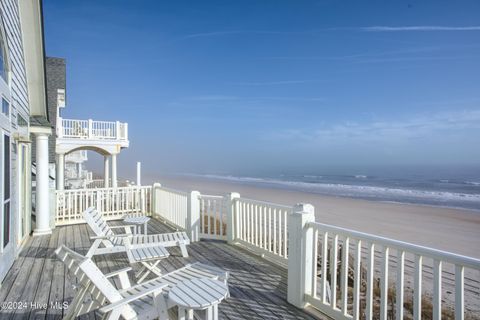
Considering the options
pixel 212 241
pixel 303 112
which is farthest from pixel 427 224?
pixel 303 112

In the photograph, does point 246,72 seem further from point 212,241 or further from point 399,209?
point 212,241

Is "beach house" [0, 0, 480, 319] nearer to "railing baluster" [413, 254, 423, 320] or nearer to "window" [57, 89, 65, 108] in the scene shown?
"railing baluster" [413, 254, 423, 320]

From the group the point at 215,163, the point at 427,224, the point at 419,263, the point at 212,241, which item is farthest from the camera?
the point at 215,163

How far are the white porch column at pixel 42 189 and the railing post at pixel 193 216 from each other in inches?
130

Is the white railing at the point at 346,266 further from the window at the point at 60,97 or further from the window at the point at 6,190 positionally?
the window at the point at 60,97

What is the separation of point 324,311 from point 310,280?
32cm

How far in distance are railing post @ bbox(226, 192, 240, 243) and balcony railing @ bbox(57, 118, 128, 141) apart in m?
9.83

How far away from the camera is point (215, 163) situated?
76125mm

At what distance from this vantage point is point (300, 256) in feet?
10.1

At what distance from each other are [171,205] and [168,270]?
3144 millimetres

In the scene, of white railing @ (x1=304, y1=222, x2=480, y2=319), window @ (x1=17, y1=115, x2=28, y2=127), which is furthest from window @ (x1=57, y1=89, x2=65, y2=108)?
white railing @ (x1=304, y1=222, x2=480, y2=319)

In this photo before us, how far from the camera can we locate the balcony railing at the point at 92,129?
41.0ft

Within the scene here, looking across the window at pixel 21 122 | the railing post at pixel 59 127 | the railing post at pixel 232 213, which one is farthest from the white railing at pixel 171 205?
the railing post at pixel 59 127

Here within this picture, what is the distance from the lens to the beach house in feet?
7.70
